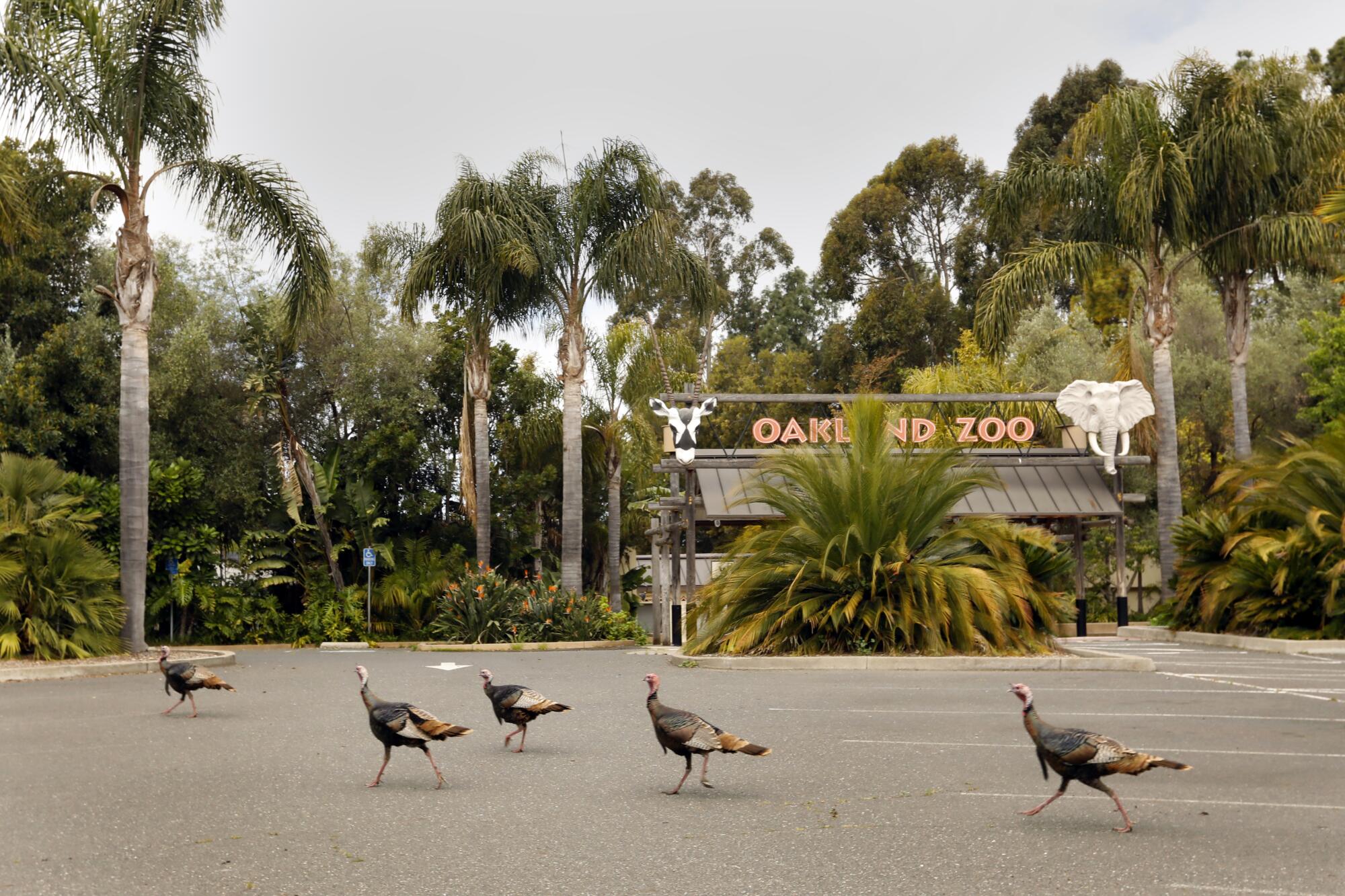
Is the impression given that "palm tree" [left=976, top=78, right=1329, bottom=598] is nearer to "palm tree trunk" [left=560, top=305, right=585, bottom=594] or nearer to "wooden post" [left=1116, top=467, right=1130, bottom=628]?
"wooden post" [left=1116, top=467, right=1130, bottom=628]

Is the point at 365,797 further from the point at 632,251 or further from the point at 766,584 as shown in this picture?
the point at 632,251

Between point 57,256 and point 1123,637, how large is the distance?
2281 centimetres

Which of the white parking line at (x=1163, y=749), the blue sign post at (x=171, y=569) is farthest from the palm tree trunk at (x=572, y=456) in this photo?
the white parking line at (x=1163, y=749)

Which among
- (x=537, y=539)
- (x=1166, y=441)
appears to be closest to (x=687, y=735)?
(x=1166, y=441)

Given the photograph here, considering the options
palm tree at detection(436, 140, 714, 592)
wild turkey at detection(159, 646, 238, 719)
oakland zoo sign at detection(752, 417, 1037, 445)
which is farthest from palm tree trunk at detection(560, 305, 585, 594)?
wild turkey at detection(159, 646, 238, 719)

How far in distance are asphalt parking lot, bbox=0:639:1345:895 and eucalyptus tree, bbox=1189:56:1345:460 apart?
15556mm

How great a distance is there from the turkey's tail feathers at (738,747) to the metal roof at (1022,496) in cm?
1437

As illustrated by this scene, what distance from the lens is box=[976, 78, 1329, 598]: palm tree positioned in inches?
1023

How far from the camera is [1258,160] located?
25.7 m

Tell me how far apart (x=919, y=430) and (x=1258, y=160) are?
27.6 ft

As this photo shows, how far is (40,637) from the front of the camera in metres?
17.7

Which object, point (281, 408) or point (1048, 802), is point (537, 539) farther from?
point (1048, 802)

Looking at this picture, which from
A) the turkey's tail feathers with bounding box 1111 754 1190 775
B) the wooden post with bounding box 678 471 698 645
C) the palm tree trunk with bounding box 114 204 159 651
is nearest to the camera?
the turkey's tail feathers with bounding box 1111 754 1190 775

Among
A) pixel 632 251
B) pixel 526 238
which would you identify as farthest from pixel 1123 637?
pixel 526 238
